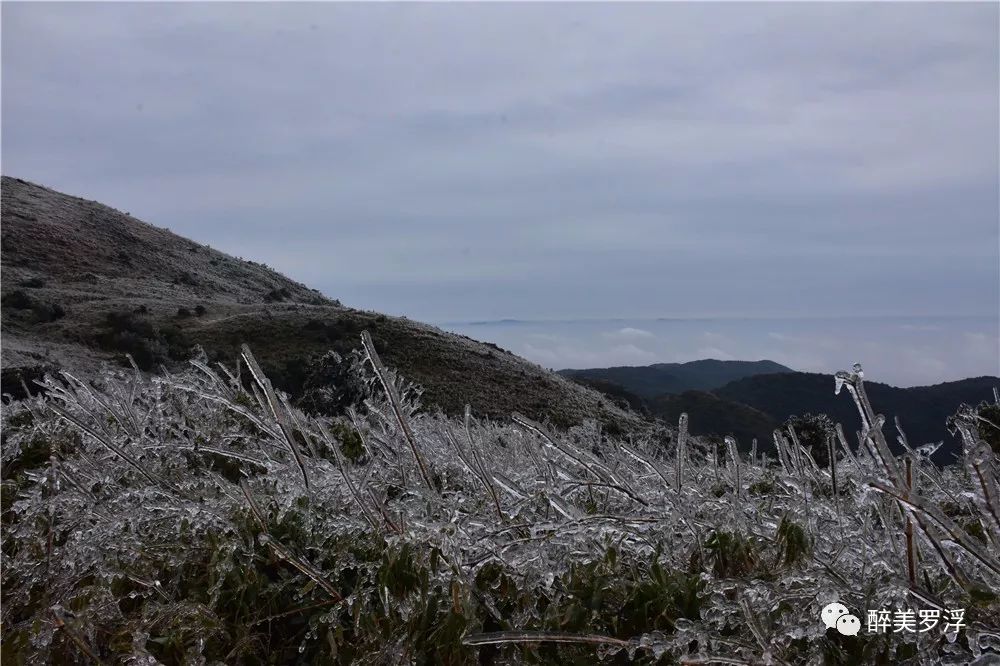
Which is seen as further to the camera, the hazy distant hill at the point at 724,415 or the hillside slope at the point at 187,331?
the hillside slope at the point at 187,331

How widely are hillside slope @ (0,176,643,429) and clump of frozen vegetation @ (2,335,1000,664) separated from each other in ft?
81.9

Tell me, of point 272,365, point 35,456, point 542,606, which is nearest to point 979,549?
point 542,606

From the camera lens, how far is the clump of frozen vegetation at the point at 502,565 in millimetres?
2006

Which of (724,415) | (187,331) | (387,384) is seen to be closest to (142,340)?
(187,331)

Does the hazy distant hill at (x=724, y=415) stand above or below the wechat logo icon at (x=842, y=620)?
above

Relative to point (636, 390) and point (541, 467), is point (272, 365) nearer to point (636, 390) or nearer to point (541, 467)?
point (636, 390)

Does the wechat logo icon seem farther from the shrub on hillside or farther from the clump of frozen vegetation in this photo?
the shrub on hillside

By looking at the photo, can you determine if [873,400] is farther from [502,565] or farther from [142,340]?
[142,340]

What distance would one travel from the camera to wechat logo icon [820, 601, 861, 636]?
6.63ft

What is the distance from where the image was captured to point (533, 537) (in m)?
2.51

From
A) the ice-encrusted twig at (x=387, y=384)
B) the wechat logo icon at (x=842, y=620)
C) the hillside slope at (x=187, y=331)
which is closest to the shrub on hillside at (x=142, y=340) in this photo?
the hillside slope at (x=187, y=331)

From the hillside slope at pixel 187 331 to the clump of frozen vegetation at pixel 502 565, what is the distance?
25.0m

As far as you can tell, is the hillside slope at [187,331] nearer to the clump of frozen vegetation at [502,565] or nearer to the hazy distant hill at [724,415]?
the hazy distant hill at [724,415]

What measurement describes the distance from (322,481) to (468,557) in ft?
2.74
